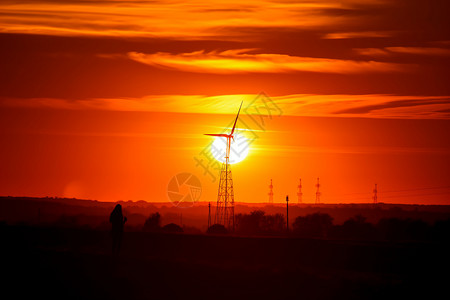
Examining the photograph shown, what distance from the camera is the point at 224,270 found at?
3384 centimetres

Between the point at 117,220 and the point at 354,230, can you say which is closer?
the point at 117,220

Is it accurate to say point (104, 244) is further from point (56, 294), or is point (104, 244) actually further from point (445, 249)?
point (56, 294)

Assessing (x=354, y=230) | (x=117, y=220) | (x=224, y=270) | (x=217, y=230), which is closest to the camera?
(x=224, y=270)

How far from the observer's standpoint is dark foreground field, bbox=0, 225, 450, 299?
26484 millimetres

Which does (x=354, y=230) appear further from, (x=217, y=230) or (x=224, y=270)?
(x=224, y=270)

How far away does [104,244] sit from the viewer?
50.8 m

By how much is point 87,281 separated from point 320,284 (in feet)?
26.6

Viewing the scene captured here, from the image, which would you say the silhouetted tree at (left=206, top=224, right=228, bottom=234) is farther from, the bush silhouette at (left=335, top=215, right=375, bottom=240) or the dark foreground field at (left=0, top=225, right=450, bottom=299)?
the dark foreground field at (left=0, top=225, right=450, bottom=299)

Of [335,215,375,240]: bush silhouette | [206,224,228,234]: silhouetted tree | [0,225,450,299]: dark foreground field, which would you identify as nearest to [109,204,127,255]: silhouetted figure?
[0,225,450,299]: dark foreground field

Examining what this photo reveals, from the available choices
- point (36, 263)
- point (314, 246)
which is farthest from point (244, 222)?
point (36, 263)

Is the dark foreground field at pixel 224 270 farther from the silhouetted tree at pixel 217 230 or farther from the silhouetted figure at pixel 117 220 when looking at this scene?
the silhouetted tree at pixel 217 230

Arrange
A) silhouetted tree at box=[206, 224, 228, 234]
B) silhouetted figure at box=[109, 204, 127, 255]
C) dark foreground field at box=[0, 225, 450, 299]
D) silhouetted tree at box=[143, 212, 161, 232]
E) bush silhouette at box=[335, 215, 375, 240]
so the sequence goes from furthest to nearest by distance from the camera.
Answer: bush silhouette at box=[335, 215, 375, 240] → silhouetted tree at box=[143, 212, 161, 232] → silhouetted tree at box=[206, 224, 228, 234] → silhouetted figure at box=[109, 204, 127, 255] → dark foreground field at box=[0, 225, 450, 299]

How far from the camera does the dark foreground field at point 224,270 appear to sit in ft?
86.9

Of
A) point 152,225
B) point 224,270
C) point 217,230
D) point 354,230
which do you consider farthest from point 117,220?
point 152,225
